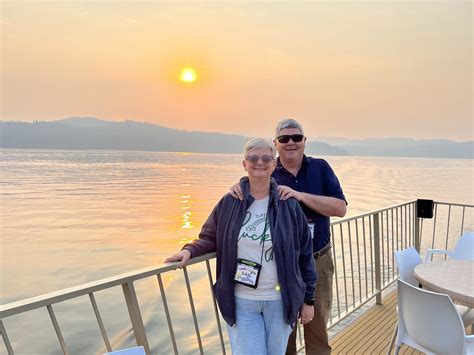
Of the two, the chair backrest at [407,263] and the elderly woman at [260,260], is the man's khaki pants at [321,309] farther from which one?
the chair backrest at [407,263]

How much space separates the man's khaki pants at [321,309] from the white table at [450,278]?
0.69 meters

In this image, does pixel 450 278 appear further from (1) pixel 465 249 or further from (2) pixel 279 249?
(2) pixel 279 249

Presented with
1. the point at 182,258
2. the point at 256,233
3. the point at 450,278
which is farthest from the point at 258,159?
the point at 450,278

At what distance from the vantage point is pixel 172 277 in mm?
8250

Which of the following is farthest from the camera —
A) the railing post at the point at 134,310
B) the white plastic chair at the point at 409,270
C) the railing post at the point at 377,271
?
the railing post at the point at 377,271

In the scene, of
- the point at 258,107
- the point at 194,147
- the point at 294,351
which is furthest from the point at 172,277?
the point at 194,147

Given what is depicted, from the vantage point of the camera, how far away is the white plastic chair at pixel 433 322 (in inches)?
74.3

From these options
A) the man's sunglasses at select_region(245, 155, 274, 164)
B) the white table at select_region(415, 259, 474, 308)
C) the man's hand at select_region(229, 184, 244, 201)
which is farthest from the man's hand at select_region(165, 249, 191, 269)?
the white table at select_region(415, 259, 474, 308)

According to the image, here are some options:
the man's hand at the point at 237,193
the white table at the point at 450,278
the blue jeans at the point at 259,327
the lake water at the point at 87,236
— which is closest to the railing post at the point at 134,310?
the blue jeans at the point at 259,327

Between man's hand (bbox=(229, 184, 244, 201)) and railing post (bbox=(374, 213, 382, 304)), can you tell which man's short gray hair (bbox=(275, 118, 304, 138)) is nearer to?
man's hand (bbox=(229, 184, 244, 201))

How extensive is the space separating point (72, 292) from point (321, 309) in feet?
4.73

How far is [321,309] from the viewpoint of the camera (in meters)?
2.25

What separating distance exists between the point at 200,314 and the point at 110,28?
10.7 m

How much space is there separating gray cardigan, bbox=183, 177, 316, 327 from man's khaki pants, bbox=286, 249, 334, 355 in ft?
1.27
